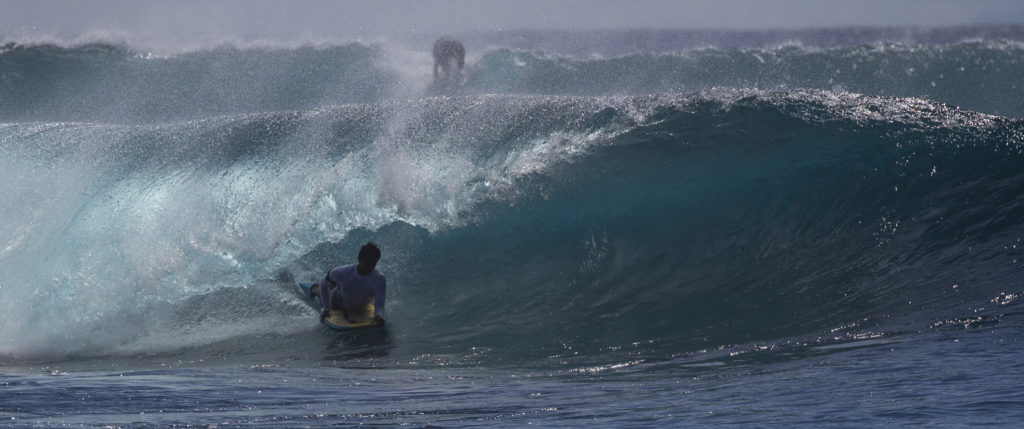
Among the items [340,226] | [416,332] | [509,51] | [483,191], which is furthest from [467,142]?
[509,51]

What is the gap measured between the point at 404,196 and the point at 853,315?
199 inches

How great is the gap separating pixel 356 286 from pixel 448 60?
399 inches

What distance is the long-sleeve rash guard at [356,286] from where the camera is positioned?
26.6 ft

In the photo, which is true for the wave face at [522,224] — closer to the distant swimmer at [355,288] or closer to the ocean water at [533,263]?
the ocean water at [533,263]

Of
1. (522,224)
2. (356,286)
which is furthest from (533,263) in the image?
(356,286)

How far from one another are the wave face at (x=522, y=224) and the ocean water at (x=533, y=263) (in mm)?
35

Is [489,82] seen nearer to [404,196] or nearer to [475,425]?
[404,196]

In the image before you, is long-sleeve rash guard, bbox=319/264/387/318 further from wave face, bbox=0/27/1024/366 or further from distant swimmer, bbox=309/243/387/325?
wave face, bbox=0/27/1024/366

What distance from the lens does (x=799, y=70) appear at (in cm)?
1812

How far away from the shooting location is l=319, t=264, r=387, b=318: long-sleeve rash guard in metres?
8.11

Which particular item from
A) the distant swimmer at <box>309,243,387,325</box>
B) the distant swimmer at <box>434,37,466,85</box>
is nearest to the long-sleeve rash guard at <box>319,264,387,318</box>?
the distant swimmer at <box>309,243,387,325</box>

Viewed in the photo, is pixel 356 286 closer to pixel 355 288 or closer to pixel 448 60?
pixel 355 288

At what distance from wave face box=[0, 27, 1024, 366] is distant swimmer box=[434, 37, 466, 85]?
484cm

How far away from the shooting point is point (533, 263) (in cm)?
956
